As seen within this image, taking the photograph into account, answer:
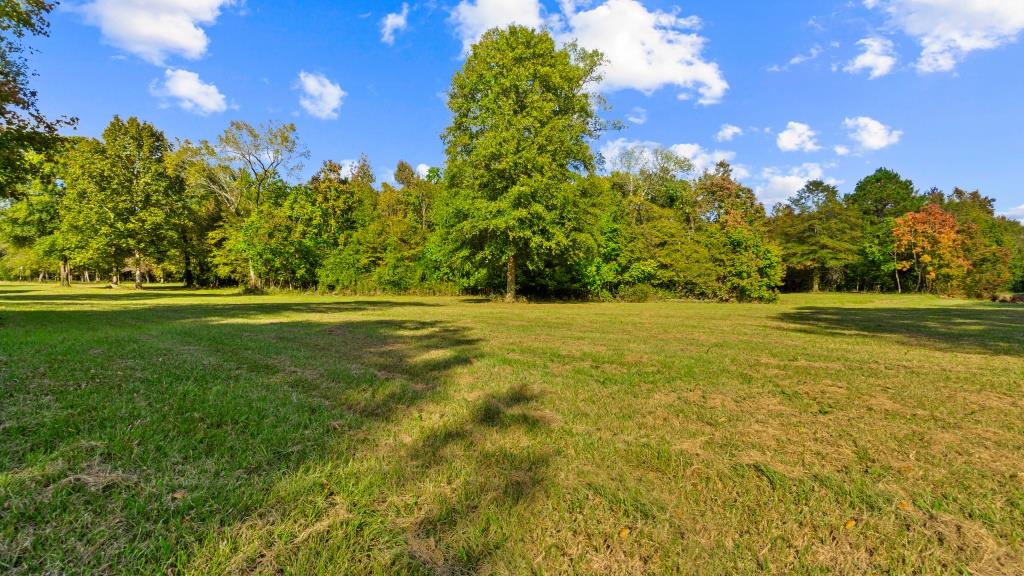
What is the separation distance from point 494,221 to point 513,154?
12.6 ft

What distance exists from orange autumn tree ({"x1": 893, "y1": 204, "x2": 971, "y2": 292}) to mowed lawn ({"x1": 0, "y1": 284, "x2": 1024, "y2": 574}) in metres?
49.0

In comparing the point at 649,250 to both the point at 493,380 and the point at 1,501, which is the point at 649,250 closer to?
the point at 493,380

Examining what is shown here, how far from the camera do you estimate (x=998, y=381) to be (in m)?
5.87

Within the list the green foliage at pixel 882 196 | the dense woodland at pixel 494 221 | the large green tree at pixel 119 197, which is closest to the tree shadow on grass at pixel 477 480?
the dense woodland at pixel 494 221

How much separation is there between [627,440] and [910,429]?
2.81m

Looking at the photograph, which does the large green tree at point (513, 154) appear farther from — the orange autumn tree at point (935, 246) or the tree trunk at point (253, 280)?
the orange autumn tree at point (935, 246)

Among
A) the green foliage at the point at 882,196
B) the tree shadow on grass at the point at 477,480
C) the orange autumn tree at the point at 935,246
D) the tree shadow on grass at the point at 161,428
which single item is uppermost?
the green foliage at the point at 882,196

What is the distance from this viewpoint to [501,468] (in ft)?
10.6

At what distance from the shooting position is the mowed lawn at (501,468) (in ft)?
7.40

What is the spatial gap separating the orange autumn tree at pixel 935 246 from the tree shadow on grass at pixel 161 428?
53.3 metres

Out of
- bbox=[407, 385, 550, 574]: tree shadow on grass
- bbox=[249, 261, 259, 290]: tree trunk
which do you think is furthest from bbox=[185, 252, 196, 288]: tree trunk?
bbox=[407, 385, 550, 574]: tree shadow on grass

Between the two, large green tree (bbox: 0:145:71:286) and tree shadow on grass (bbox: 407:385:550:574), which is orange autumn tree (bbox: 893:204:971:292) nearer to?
tree shadow on grass (bbox: 407:385:550:574)

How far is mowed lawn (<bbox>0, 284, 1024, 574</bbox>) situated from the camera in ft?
7.40

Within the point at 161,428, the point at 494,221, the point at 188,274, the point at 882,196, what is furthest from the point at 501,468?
the point at 882,196
